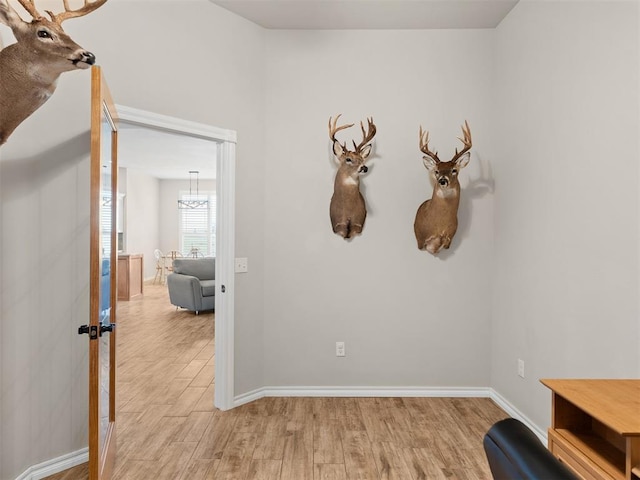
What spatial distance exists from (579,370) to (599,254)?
26.8 inches

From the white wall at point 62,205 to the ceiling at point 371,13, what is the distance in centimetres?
38

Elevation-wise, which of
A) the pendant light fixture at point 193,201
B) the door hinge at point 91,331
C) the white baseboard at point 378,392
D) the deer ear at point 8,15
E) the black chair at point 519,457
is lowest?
the white baseboard at point 378,392

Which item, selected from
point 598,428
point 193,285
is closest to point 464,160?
point 598,428

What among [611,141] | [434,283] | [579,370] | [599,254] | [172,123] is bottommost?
[579,370]

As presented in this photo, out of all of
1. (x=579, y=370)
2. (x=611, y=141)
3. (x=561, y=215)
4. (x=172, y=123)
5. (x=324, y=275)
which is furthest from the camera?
(x=324, y=275)

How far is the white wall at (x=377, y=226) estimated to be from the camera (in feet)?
11.0

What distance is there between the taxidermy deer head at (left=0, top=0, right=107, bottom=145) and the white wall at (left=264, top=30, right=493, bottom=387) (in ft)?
6.02

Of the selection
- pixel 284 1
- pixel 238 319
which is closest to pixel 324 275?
pixel 238 319

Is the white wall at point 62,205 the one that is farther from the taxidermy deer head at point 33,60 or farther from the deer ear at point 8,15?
the deer ear at point 8,15

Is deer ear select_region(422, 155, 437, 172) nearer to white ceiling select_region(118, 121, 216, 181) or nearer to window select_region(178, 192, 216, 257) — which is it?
white ceiling select_region(118, 121, 216, 181)

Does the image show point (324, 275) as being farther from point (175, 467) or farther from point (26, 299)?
point (26, 299)

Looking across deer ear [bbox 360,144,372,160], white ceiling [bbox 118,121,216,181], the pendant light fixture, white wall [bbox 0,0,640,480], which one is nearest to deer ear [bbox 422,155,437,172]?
white wall [bbox 0,0,640,480]

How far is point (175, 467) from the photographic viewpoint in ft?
7.58

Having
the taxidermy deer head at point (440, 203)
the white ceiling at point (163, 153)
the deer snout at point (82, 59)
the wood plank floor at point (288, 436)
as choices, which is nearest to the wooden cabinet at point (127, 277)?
the white ceiling at point (163, 153)
